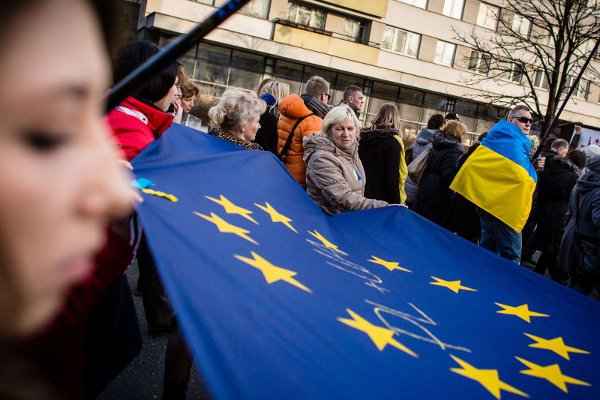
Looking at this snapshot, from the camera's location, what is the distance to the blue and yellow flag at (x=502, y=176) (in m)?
4.58

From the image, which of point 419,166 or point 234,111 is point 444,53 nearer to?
point 419,166

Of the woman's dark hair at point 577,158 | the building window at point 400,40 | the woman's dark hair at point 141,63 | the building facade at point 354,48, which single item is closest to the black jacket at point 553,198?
the woman's dark hair at point 577,158

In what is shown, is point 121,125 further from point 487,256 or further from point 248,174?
point 487,256

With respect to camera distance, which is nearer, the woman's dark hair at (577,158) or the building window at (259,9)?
the woman's dark hair at (577,158)

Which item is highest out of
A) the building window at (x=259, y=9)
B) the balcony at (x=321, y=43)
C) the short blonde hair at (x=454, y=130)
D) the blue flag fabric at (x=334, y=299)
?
the building window at (x=259, y=9)

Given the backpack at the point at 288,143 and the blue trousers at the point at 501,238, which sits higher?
the backpack at the point at 288,143

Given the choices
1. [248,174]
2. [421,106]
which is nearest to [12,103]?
[248,174]

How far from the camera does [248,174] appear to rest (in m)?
2.49

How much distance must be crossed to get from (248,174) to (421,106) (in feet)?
75.8

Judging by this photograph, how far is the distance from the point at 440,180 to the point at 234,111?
2963 millimetres

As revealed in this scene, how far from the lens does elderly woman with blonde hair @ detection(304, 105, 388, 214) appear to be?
338 cm

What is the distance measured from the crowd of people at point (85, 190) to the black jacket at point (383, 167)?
0.24ft

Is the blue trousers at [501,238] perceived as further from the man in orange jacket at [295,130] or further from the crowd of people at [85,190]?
the man in orange jacket at [295,130]

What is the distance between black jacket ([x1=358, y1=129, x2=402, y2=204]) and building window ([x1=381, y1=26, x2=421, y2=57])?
20339mm
